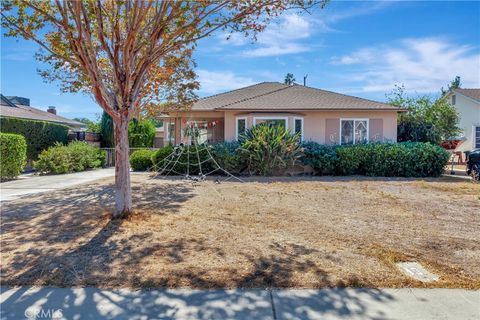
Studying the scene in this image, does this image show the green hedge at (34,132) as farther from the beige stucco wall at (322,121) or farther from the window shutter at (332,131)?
the window shutter at (332,131)

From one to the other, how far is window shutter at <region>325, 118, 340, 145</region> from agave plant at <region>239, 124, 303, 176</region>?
3504mm

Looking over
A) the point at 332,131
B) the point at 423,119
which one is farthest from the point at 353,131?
the point at 423,119

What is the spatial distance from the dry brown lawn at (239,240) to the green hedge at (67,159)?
7.03 metres

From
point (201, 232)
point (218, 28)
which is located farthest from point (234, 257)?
point (218, 28)

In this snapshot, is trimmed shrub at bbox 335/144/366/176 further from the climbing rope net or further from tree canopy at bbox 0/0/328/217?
tree canopy at bbox 0/0/328/217

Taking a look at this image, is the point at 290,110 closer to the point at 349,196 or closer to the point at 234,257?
the point at 349,196

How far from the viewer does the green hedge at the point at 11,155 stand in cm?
1268

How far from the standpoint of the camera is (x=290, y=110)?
16.9 metres

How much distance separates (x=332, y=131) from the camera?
17469 millimetres

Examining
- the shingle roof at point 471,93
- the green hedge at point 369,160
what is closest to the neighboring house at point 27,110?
the green hedge at point 369,160

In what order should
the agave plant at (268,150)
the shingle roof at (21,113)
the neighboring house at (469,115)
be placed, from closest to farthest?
the agave plant at (268,150)
the shingle roof at (21,113)
the neighboring house at (469,115)

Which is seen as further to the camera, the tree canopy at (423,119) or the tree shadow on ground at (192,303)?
the tree canopy at (423,119)

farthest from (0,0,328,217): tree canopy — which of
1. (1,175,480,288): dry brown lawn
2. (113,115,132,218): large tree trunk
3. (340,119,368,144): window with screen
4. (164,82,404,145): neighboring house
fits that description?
(340,119,368,144): window with screen

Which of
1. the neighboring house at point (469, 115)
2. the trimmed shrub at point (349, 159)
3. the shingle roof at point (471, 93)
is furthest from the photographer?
the shingle roof at point (471, 93)
